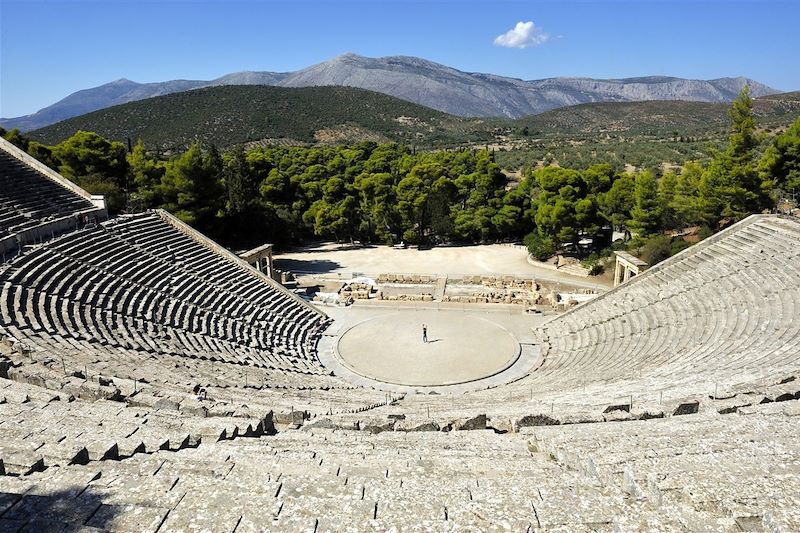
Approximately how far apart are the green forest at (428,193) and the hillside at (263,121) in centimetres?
4029

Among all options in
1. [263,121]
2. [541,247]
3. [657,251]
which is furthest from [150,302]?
[263,121]

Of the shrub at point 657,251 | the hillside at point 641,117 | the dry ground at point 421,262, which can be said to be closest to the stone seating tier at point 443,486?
the shrub at point 657,251

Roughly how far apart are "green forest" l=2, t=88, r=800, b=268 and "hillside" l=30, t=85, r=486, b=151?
132 feet

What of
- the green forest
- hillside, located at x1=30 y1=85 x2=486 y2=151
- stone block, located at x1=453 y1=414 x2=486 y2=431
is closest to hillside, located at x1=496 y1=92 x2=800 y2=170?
the green forest

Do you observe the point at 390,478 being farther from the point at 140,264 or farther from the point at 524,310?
the point at 524,310

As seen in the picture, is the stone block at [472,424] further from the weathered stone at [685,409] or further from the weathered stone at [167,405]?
the weathered stone at [167,405]

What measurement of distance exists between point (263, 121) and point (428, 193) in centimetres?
5996

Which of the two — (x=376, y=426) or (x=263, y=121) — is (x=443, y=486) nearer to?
(x=376, y=426)

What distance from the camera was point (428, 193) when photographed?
39.0 m

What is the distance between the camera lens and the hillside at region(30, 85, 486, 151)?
3162 inches

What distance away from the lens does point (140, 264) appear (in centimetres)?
1983

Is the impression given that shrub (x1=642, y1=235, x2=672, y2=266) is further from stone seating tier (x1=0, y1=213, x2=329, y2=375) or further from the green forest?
stone seating tier (x1=0, y1=213, x2=329, y2=375)

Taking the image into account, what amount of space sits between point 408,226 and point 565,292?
14.5 meters

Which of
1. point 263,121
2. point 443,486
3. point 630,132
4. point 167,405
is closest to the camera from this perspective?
point 443,486
